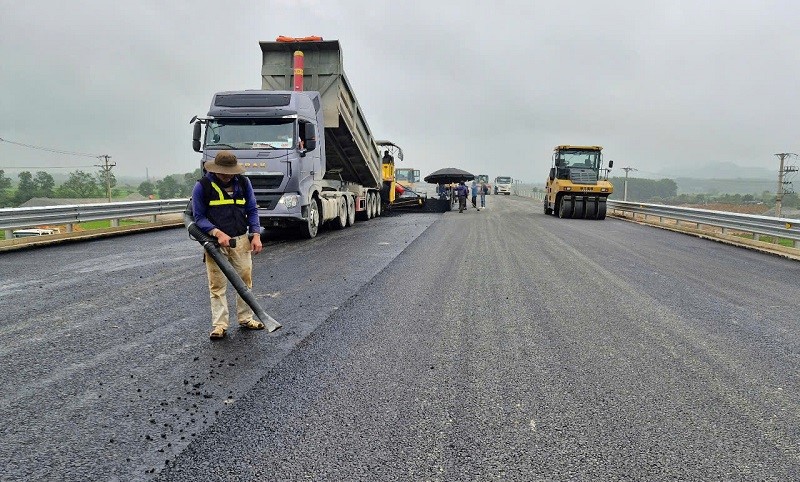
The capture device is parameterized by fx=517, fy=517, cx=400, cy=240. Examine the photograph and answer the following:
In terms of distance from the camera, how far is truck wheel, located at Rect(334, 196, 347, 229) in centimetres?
1530

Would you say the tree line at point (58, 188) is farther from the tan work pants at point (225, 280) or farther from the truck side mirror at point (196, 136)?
the tan work pants at point (225, 280)

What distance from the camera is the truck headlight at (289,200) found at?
1131 cm

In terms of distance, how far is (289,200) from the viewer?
11.4m

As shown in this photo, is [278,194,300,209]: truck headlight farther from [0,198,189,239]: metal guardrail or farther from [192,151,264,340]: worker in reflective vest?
[192,151,264,340]: worker in reflective vest

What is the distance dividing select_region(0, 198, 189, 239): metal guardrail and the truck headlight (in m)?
5.25

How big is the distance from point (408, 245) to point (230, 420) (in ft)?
27.7

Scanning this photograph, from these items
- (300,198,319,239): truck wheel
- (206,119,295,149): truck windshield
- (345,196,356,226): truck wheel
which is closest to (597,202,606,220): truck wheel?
(345,196,356,226): truck wheel

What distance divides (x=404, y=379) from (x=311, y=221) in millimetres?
9186

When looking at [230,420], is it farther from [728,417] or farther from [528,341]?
[728,417]

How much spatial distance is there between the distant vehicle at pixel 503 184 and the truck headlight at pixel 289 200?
54.4m

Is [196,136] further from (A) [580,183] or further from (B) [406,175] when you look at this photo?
(B) [406,175]

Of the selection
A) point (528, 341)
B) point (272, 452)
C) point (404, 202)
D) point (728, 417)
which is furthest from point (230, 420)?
point (404, 202)

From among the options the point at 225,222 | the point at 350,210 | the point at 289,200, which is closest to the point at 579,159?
the point at 350,210

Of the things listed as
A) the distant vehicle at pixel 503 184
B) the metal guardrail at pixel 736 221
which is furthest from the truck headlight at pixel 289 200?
the distant vehicle at pixel 503 184
